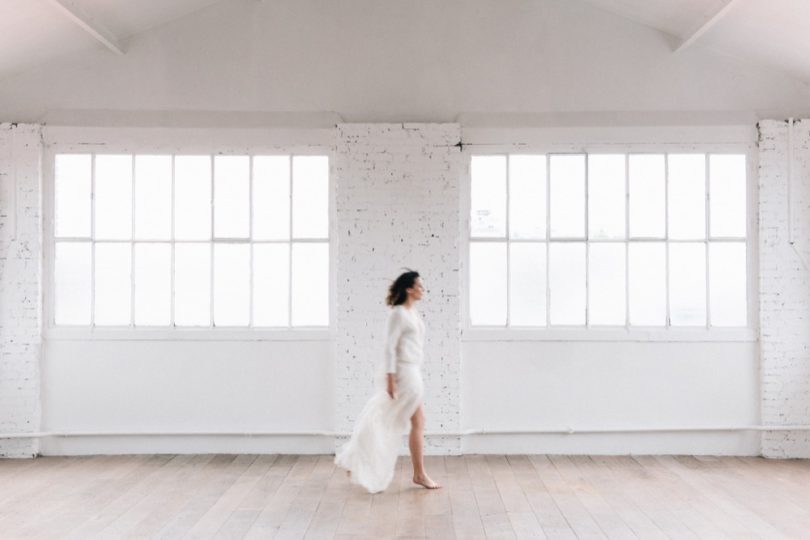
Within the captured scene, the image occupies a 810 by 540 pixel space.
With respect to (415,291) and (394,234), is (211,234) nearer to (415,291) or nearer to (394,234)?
(394,234)

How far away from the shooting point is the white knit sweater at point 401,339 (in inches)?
233

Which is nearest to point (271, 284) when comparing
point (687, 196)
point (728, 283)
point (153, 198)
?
point (153, 198)

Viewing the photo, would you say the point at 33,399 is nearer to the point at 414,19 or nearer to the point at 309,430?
the point at 309,430

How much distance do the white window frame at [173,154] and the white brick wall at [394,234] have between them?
172 mm

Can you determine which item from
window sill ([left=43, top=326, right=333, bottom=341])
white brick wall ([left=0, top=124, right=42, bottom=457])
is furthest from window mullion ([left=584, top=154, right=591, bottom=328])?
white brick wall ([left=0, top=124, right=42, bottom=457])

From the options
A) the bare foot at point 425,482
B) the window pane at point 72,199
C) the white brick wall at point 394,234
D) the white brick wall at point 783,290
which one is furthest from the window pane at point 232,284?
the white brick wall at point 783,290

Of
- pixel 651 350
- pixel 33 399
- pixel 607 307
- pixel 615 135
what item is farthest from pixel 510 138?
pixel 33 399

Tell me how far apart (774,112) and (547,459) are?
3.68 meters

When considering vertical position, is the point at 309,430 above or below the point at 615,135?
below

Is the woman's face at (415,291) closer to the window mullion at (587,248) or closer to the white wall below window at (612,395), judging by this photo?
the white wall below window at (612,395)

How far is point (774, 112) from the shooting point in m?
7.33

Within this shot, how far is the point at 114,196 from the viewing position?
7418 millimetres

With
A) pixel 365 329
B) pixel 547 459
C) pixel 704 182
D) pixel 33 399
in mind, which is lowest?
pixel 547 459

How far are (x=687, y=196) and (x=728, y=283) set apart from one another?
2.82ft
